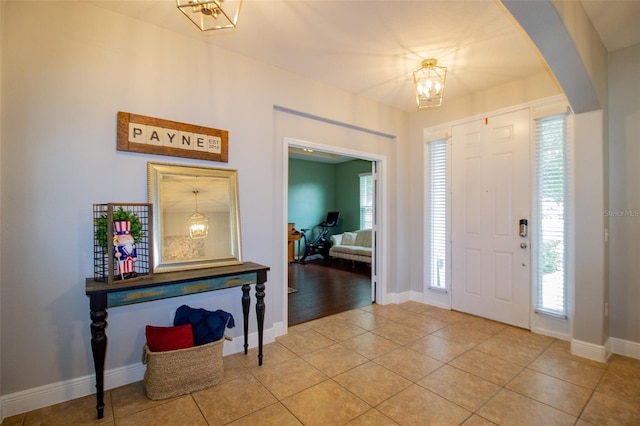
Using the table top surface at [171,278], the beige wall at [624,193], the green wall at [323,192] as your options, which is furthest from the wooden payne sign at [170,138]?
the green wall at [323,192]

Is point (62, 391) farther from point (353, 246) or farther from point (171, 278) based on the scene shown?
point (353, 246)

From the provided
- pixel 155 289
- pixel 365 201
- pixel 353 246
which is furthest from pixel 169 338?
pixel 365 201

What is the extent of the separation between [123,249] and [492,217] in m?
3.67

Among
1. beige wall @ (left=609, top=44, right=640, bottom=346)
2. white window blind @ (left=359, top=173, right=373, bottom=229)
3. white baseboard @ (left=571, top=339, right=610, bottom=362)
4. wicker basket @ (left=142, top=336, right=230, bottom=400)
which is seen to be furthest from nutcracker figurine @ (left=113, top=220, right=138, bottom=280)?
white window blind @ (left=359, top=173, right=373, bottom=229)

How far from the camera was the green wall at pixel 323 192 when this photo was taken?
331 inches

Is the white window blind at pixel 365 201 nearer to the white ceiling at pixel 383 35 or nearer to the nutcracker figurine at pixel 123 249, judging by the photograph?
the white ceiling at pixel 383 35

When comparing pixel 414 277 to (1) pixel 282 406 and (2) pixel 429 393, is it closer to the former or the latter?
(2) pixel 429 393

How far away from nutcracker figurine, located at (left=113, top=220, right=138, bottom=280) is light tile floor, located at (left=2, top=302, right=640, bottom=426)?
0.88 m

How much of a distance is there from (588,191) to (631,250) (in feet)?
2.20

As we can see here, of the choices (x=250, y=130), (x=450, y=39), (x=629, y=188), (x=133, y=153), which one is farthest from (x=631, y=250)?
(x=133, y=153)

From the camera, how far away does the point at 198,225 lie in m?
2.59

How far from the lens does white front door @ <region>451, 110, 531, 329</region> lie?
3.38 meters

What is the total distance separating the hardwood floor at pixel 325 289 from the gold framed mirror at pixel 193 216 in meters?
1.42

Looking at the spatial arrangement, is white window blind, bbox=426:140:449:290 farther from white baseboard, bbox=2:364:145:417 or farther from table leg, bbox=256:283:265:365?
white baseboard, bbox=2:364:145:417
